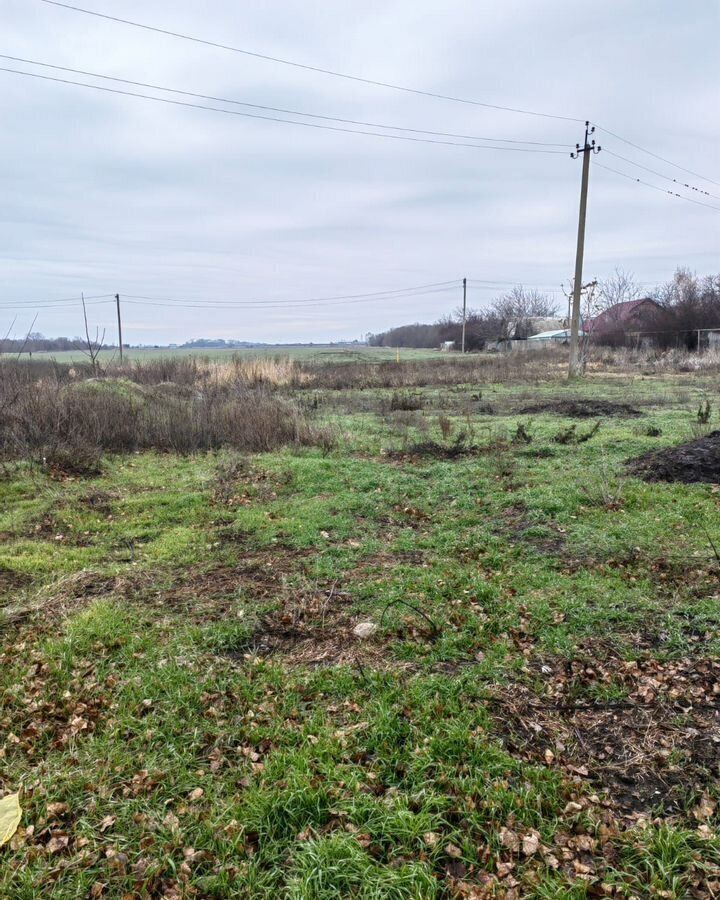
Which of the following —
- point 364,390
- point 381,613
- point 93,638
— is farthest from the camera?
point 364,390

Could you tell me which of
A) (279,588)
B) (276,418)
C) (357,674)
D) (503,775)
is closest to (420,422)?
(276,418)

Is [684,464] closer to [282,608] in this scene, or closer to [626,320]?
[282,608]

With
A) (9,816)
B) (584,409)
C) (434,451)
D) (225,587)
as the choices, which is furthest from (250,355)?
(9,816)

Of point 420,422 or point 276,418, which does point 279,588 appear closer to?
point 276,418

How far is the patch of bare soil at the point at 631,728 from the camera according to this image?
2828mm

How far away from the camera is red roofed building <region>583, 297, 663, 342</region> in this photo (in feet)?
142

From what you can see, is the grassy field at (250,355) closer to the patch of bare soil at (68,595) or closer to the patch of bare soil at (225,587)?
the patch of bare soil at (225,587)

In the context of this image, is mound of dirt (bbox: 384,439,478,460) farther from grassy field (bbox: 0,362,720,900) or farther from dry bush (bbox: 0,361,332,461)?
grassy field (bbox: 0,362,720,900)

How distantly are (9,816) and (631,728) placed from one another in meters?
3.44

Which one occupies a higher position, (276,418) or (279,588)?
(276,418)

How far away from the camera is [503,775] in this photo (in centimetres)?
296

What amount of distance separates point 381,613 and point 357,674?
34.5 inches

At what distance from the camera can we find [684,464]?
809cm

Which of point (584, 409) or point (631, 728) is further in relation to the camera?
point (584, 409)
